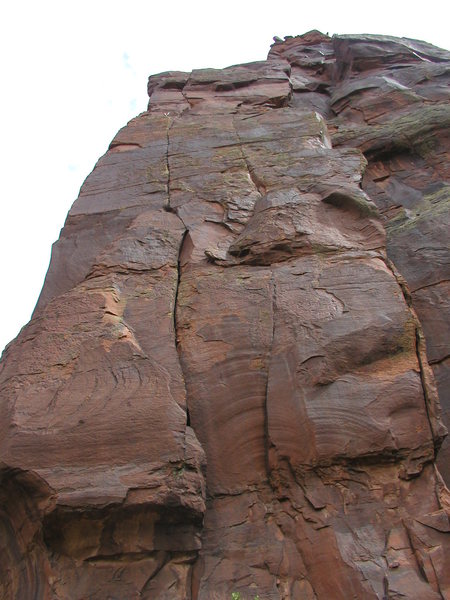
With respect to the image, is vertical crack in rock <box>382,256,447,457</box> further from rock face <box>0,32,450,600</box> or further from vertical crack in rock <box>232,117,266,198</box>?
vertical crack in rock <box>232,117,266,198</box>

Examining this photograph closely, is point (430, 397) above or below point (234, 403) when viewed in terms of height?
above

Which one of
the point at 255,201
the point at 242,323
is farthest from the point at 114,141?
the point at 242,323

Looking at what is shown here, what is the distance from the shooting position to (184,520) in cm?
581

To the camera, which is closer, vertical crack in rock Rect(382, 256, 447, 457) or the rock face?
the rock face

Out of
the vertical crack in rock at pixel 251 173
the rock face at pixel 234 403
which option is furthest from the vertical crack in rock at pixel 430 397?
the vertical crack in rock at pixel 251 173

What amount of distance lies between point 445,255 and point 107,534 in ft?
20.9

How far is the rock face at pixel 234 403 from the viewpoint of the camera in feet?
18.6

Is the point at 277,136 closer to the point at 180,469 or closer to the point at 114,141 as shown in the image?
the point at 114,141

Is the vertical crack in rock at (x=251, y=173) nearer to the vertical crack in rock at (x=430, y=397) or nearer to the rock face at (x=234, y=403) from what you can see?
the rock face at (x=234, y=403)

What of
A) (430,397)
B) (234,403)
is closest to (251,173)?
(234,403)

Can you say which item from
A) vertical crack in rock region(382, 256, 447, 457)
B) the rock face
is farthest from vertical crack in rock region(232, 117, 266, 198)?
vertical crack in rock region(382, 256, 447, 457)

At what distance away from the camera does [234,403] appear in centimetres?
686

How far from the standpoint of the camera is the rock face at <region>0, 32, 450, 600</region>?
224 inches

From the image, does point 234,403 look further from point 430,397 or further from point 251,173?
point 251,173
